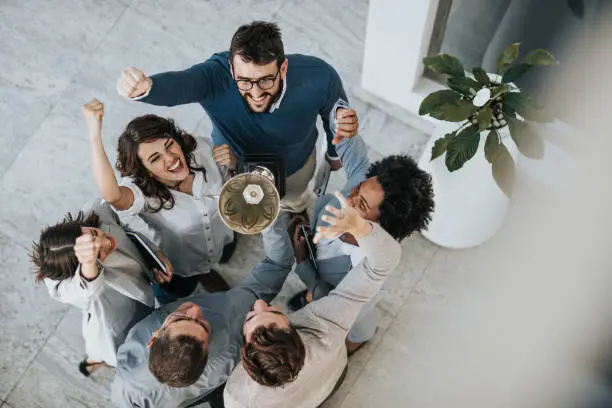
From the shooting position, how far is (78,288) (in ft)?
7.30

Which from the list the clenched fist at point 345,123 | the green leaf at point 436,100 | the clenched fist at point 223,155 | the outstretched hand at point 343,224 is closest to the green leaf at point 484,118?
the green leaf at point 436,100

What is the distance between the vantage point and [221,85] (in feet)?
7.66

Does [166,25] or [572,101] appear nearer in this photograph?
[572,101]

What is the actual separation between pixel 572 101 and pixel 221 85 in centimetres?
146

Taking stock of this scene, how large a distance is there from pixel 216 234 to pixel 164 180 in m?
0.38

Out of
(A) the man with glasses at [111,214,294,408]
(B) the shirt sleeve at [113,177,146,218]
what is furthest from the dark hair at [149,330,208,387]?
(B) the shirt sleeve at [113,177,146,218]

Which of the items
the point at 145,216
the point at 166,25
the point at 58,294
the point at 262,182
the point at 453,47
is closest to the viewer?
the point at 262,182

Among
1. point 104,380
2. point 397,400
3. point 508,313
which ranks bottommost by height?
point 104,380

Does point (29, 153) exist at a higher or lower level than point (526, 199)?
lower

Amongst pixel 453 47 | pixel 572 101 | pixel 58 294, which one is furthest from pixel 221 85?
pixel 572 101

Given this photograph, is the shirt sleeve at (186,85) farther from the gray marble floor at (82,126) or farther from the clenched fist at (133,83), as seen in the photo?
the gray marble floor at (82,126)

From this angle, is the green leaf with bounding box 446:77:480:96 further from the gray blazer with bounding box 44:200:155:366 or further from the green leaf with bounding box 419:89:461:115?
the gray blazer with bounding box 44:200:155:366

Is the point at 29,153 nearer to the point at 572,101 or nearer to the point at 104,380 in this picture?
the point at 104,380

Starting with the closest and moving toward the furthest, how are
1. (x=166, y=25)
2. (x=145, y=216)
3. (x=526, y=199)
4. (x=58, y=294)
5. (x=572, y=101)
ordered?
1. (x=58, y=294)
2. (x=145, y=216)
3. (x=572, y=101)
4. (x=526, y=199)
5. (x=166, y=25)
